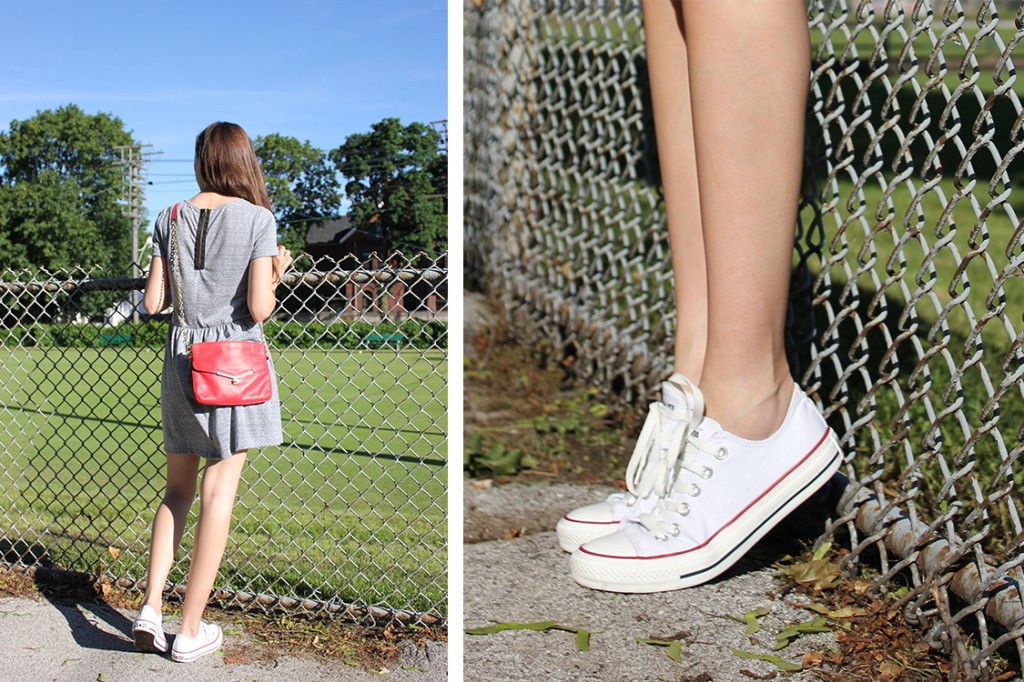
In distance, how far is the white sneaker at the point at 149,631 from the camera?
6.19 feet

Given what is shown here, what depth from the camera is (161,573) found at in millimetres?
1943

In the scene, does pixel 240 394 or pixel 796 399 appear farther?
pixel 796 399

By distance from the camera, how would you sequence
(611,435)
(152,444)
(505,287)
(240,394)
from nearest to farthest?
(240,394) → (152,444) → (611,435) → (505,287)

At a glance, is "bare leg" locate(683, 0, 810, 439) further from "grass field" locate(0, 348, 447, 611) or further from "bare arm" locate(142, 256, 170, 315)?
"bare arm" locate(142, 256, 170, 315)

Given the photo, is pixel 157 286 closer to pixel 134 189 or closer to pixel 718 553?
pixel 134 189

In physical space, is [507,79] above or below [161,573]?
above

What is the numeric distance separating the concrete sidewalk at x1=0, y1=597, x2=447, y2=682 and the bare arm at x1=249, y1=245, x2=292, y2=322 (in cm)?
72

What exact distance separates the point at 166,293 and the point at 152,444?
1.34ft

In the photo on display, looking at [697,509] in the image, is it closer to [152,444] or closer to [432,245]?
[432,245]

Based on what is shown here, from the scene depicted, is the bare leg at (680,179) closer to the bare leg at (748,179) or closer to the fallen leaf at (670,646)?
the bare leg at (748,179)

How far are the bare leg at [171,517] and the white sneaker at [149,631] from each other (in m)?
0.05

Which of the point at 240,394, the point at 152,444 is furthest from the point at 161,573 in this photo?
the point at 240,394

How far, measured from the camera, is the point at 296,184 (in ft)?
5.96

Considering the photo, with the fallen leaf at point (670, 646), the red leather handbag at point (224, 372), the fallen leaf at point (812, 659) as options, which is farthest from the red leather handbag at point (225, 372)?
the fallen leaf at point (812, 659)
